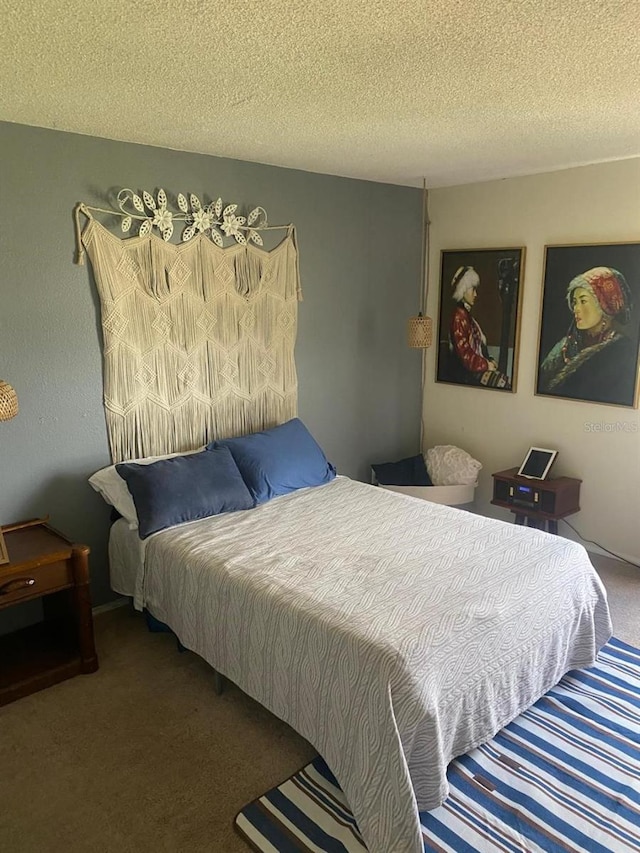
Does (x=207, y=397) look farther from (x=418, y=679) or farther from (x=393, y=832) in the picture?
(x=393, y=832)

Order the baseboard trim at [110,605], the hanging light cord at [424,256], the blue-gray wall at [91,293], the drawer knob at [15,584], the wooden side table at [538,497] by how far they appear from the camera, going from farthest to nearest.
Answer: the hanging light cord at [424,256]
the wooden side table at [538,497]
the baseboard trim at [110,605]
the blue-gray wall at [91,293]
the drawer knob at [15,584]

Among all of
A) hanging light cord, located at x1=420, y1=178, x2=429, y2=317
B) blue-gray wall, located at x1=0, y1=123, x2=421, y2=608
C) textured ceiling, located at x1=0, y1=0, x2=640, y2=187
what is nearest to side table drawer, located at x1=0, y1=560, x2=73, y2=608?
blue-gray wall, located at x1=0, y1=123, x2=421, y2=608

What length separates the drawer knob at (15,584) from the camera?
8.04 ft

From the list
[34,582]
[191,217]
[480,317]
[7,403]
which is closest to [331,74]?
[191,217]

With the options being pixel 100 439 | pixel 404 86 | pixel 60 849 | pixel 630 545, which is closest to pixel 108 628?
pixel 100 439

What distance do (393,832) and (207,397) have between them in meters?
2.30

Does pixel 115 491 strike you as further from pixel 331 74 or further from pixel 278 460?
pixel 331 74

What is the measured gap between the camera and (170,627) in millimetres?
2799

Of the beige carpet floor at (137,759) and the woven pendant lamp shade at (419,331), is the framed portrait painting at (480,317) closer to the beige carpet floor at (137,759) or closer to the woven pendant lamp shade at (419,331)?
the woven pendant lamp shade at (419,331)

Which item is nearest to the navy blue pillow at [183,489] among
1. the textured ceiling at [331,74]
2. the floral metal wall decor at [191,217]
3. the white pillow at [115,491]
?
the white pillow at [115,491]

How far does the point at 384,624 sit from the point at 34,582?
1431 millimetres

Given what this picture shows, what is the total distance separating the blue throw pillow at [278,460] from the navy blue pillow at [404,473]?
743 millimetres

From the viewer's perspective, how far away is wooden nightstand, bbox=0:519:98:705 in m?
2.51

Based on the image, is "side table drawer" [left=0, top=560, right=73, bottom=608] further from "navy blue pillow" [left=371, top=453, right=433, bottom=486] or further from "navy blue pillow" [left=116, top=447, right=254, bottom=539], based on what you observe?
"navy blue pillow" [left=371, top=453, right=433, bottom=486]
